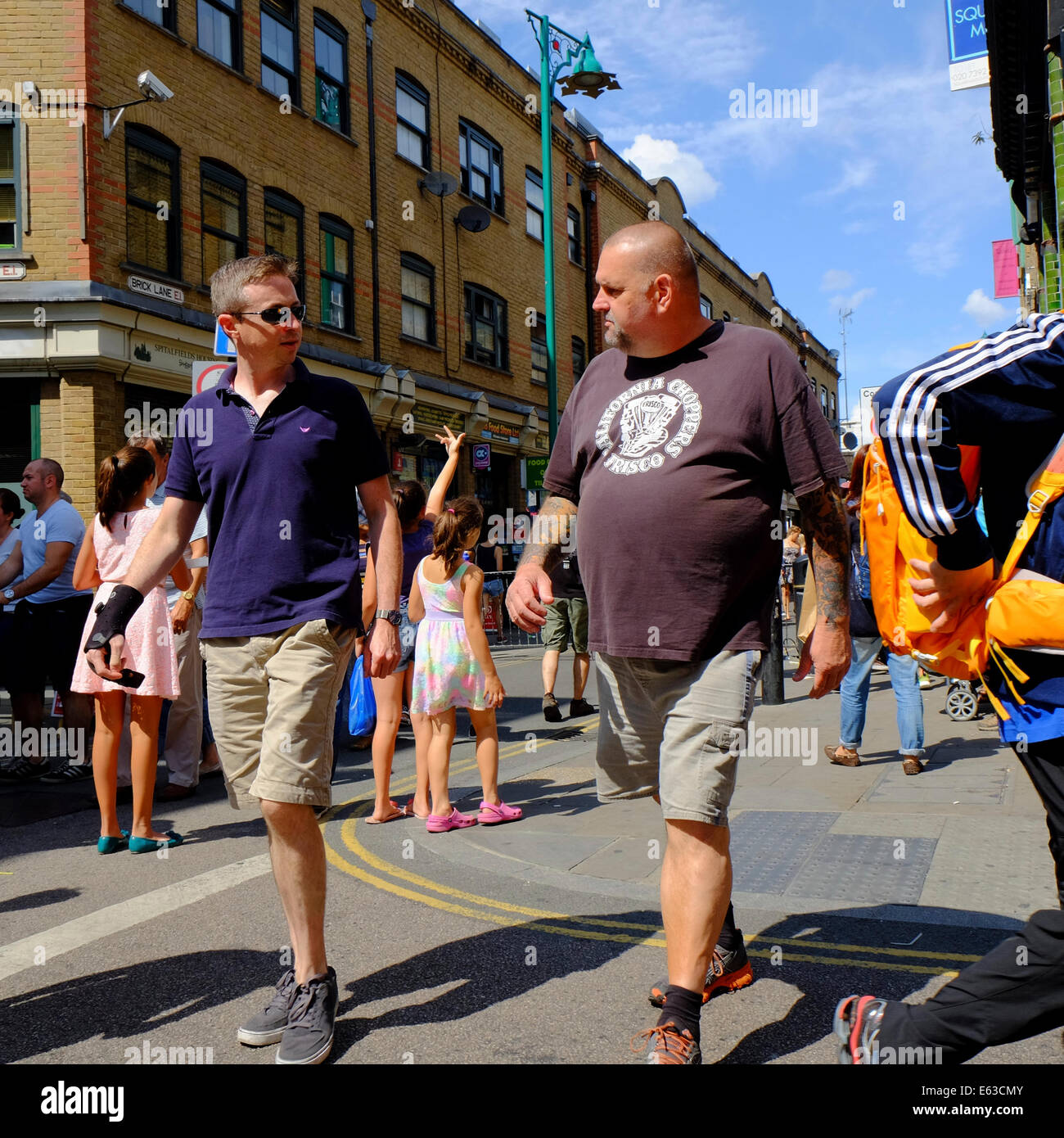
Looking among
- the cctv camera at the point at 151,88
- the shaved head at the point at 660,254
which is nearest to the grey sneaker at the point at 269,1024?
the shaved head at the point at 660,254

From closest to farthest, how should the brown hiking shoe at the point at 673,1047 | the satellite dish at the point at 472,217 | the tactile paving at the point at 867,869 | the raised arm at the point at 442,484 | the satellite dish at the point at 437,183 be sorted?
1. the brown hiking shoe at the point at 673,1047
2. the tactile paving at the point at 867,869
3. the raised arm at the point at 442,484
4. the satellite dish at the point at 437,183
5. the satellite dish at the point at 472,217

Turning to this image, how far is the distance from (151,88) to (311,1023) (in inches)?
541

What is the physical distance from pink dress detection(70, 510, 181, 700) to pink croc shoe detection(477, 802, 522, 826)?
1.71m

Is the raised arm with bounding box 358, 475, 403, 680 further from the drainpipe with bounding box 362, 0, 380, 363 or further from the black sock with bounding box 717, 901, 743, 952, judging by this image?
the drainpipe with bounding box 362, 0, 380, 363

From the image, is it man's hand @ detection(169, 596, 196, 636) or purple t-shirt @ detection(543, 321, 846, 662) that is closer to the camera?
purple t-shirt @ detection(543, 321, 846, 662)

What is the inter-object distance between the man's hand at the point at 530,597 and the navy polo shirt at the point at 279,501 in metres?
0.49

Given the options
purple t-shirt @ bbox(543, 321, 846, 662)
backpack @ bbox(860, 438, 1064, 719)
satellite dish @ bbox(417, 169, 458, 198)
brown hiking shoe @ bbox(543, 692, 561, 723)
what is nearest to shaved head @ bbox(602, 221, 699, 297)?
purple t-shirt @ bbox(543, 321, 846, 662)

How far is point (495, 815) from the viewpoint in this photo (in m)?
5.66

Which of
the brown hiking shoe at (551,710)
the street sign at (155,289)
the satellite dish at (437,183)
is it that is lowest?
the brown hiking shoe at (551,710)

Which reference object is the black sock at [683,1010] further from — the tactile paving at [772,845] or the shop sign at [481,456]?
the shop sign at [481,456]

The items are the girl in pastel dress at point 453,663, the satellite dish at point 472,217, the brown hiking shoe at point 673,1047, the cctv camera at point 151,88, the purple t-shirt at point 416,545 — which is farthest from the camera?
the satellite dish at point 472,217

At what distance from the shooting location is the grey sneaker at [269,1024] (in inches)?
116

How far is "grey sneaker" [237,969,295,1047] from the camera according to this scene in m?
2.95

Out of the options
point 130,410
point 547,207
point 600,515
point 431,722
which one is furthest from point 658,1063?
point 547,207
